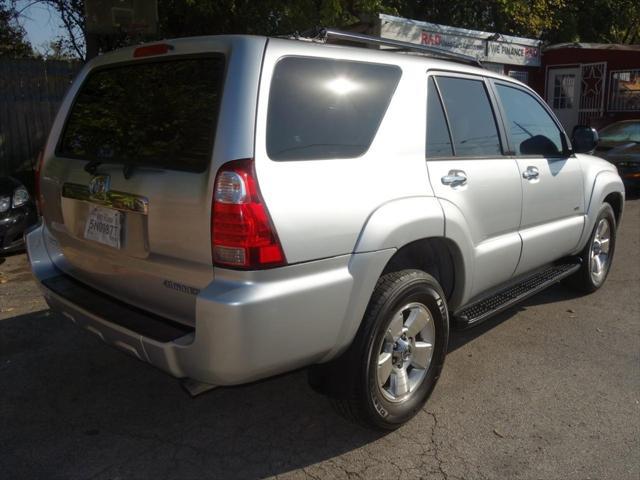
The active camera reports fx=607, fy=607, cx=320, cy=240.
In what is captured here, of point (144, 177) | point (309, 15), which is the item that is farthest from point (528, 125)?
point (309, 15)

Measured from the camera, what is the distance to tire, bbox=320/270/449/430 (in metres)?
2.86

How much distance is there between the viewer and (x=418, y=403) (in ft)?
10.7

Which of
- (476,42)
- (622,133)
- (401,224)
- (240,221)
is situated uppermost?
(476,42)

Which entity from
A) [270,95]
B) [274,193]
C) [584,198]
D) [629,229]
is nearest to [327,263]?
[274,193]

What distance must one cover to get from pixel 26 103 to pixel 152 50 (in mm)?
8340

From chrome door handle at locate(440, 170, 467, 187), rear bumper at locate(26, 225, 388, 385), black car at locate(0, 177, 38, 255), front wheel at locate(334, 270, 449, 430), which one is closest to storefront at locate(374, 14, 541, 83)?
black car at locate(0, 177, 38, 255)

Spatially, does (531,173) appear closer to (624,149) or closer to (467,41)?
(624,149)

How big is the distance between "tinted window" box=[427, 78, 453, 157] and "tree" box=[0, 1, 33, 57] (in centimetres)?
1084

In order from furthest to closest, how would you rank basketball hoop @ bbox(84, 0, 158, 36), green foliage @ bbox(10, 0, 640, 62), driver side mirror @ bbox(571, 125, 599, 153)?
green foliage @ bbox(10, 0, 640, 62), basketball hoop @ bbox(84, 0, 158, 36), driver side mirror @ bbox(571, 125, 599, 153)

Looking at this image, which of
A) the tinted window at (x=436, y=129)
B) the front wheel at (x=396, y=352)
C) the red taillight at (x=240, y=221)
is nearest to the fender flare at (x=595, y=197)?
the tinted window at (x=436, y=129)

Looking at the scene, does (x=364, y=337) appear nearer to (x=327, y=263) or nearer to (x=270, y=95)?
(x=327, y=263)

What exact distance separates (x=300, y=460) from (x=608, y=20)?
21429 mm

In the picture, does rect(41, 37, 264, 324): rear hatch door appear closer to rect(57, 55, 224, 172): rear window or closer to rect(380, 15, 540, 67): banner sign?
rect(57, 55, 224, 172): rear window

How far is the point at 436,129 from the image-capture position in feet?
11.0
